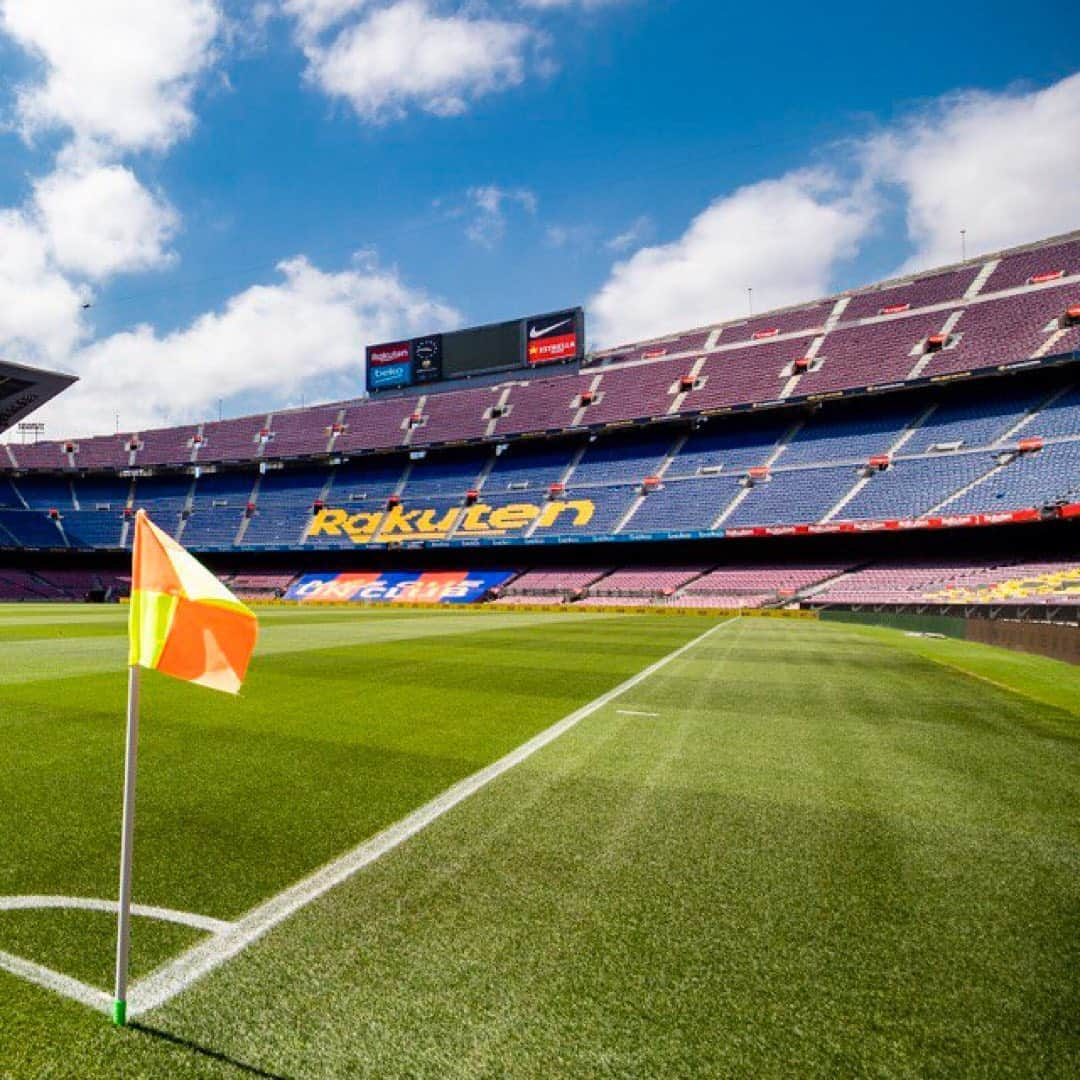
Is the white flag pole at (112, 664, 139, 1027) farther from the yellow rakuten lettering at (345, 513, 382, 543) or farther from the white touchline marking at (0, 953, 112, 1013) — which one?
the yellow rakuten lettering at (345, 513, 382, 543)

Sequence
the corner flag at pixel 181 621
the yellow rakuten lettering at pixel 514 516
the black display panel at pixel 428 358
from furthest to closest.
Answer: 1. the black display panel at pixel 428 358
2. the yellow rakuten lettering at pixel 514 516
3. the corner flag at pixel 181 621

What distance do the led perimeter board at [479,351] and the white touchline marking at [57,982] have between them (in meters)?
58.7

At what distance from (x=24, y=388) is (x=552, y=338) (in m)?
41.5

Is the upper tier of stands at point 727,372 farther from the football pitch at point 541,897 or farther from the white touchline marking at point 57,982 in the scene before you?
the white touchline marking at point 57,982


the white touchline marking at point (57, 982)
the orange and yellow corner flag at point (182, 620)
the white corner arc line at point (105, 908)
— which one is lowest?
the white corner arc line at point (105, 908)

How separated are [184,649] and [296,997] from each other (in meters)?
1.32

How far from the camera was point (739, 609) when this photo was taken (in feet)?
126

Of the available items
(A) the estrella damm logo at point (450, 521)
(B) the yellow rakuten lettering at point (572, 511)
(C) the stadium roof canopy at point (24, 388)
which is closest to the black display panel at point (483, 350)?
(A) the estrella damm logo at point (450, 521)

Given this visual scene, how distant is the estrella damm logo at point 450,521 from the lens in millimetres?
49938

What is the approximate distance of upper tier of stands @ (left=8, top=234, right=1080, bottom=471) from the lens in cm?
4088

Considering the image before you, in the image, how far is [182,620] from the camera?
8.25ft

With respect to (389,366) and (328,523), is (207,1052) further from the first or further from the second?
(389,366)

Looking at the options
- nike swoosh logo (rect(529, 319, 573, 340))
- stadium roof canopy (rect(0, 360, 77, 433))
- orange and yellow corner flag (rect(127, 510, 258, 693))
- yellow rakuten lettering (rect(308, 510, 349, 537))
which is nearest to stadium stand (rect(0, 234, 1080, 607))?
yellow rakuten lettering (rect(308, 510, 349, 537))

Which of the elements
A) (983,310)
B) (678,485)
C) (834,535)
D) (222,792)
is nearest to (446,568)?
(678,485)
